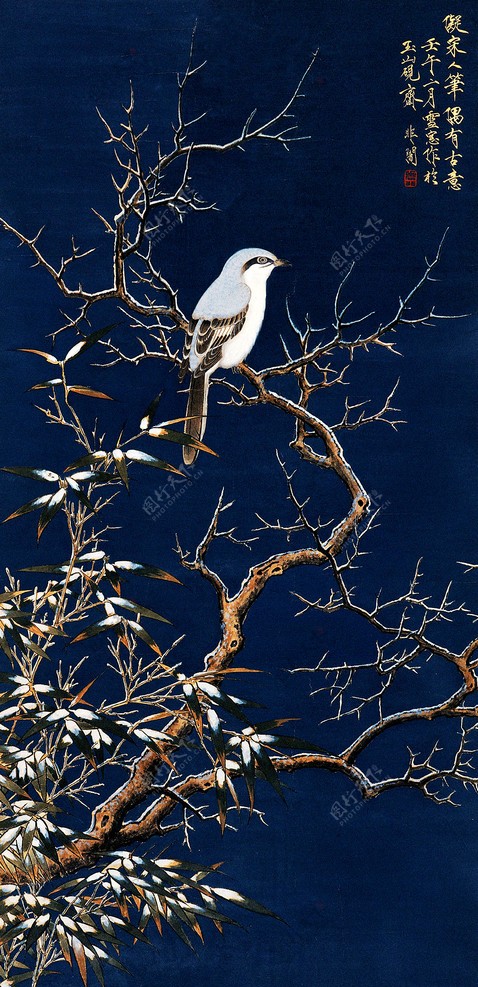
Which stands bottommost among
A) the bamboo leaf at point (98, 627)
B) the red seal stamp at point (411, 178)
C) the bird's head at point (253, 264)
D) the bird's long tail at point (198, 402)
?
the bamboo leaf at point (98, 627)

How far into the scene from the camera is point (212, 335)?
2.28m

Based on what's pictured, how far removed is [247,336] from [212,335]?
0.09m

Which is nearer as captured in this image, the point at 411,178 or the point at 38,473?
the point at 38,473

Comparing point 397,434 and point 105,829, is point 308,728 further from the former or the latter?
point 397,434

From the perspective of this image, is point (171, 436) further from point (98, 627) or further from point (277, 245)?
point (277, 245)

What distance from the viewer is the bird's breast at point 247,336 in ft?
7.50

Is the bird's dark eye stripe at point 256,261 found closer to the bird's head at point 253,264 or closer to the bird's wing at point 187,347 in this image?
the bird's head at point 253,264

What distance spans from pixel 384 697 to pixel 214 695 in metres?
0.60

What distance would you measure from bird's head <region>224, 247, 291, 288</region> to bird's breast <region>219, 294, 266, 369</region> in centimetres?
4

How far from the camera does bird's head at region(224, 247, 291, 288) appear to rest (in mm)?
2295

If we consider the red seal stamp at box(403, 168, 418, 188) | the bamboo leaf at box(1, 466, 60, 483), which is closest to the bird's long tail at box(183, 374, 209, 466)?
the bamboo leaf at box(1, 466, 60, 483)

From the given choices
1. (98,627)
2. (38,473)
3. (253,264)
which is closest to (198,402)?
(253,264)

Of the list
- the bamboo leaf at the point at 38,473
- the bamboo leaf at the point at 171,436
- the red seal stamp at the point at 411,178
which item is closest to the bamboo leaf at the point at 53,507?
the bamboo leaf at the point at 38,473

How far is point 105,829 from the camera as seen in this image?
2.22 meters
